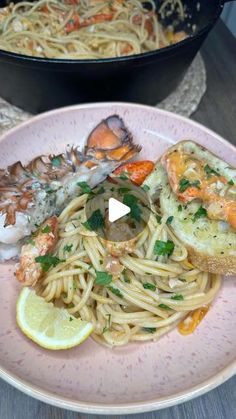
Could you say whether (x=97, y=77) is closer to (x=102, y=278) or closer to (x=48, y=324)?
(x=102, y=278)

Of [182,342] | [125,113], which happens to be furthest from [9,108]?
[182,342]

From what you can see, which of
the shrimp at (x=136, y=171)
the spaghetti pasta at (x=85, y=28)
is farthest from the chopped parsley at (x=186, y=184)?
the spaghetti pasta at (x=85, y=28)

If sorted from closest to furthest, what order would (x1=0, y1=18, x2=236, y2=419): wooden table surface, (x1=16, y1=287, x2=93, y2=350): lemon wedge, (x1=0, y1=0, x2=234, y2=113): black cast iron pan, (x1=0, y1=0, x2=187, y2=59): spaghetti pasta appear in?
(x1=16, y1=287, x2=93, y2=350): lemon wedge
(x1=0, y1=18, x2=236, y2=419): wooden table surface
(x1=0, y1=0, x2=234, y2=113): black cast iron pan
(x1=0, y1=0, x2=187, y2=59): spaghetti pasta

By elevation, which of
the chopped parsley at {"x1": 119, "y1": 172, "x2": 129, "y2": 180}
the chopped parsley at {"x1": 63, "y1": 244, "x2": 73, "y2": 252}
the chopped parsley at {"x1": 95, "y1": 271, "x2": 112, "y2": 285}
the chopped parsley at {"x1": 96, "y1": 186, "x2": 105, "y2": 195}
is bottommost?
the chopped parsley at {"x1": 63, "y1": 244, "x2": 73, "y2": 252}

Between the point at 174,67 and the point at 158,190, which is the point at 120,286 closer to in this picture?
the point at 158,190

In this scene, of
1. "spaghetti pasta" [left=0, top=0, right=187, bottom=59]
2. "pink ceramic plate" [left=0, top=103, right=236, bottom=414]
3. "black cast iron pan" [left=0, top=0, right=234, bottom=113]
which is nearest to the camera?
"pink ceramic plate" [left=0, top=103, right=236, bottom=414]

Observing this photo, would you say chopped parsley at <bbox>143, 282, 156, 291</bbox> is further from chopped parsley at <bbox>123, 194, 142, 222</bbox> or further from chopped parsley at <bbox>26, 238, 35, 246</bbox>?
chopped parsley at <bbox>26, 238, 35, 246</bbox>
